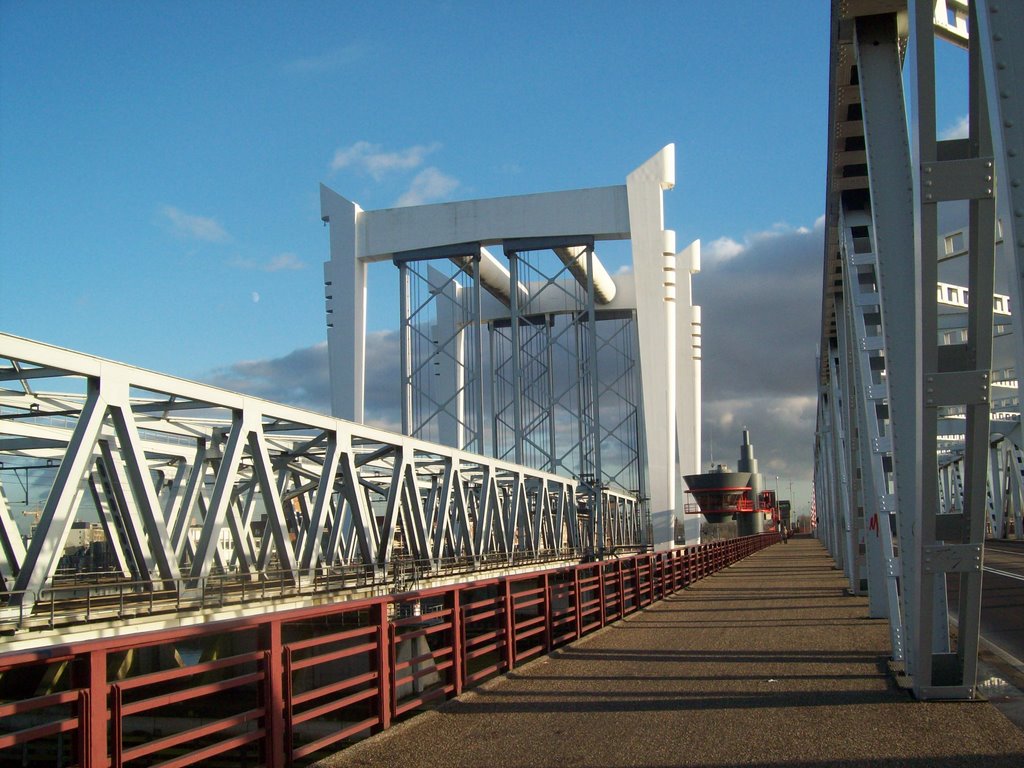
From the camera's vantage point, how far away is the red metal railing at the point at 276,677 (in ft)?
15.8

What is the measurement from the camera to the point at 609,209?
148 ft

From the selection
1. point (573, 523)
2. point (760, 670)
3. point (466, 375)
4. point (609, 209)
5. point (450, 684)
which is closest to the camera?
point (450, 684)

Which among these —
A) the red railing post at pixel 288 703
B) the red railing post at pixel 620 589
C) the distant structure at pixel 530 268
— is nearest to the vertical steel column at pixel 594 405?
the distant structure at pixel 530 268

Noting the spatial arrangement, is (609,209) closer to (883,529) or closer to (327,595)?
(327,595)

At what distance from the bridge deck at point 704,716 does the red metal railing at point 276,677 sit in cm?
38

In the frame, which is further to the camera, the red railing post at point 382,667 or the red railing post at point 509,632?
the red railing post at point 509,632

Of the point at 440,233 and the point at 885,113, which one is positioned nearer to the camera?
the point at 885,113

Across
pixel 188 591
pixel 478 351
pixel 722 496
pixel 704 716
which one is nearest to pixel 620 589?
pixel 188 591

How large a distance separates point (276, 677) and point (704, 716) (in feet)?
11.7

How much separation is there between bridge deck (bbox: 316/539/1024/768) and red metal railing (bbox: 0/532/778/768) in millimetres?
382

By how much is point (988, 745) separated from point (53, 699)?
5.75m

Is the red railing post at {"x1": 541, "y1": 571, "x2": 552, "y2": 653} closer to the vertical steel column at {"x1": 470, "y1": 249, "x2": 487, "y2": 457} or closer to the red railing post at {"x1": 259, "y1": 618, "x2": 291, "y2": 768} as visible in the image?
the red railing post at {"x1": 259, "y1": 618, "x2": 291, "y2": 768}

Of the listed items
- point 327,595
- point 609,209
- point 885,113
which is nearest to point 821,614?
point 327,595

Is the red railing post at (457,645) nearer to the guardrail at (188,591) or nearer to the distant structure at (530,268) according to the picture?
the guardrail at (188,591)
